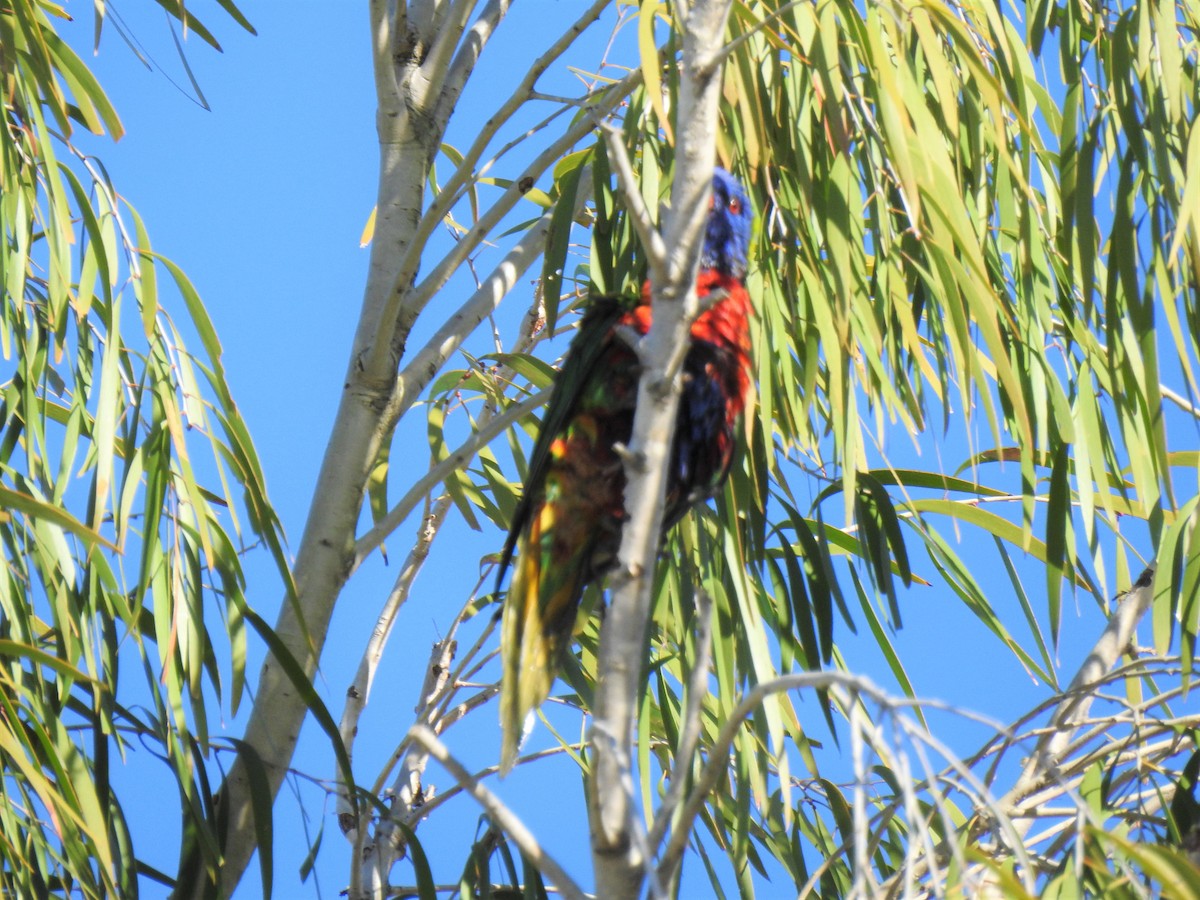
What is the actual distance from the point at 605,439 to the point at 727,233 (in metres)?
0.36

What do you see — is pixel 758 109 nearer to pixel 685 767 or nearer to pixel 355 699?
pixel 685 767

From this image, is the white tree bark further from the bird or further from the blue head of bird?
the blue head of bird

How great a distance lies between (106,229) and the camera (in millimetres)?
1896

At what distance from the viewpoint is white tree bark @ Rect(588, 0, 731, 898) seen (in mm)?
999

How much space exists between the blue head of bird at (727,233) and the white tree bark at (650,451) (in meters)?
0.71

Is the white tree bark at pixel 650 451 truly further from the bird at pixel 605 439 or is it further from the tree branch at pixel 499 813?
the bird at pixel 605 439

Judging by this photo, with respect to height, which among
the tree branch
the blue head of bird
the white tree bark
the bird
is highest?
the blue head of bird

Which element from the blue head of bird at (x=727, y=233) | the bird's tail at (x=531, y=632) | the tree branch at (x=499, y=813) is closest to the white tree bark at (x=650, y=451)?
the tree branch at (x=499, y=813)

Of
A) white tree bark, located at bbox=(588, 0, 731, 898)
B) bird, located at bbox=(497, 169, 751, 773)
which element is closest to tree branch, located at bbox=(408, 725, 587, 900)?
white tree bark, located at bbox=(588, 0, 731, 898)

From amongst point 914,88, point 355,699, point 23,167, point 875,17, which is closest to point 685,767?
point 914,88

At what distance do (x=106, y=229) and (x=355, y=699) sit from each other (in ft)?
4.57

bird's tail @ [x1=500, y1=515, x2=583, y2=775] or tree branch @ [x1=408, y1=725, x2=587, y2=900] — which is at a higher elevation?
bird's tail @ [x1=500, y1=515, x2=583, y2=775]

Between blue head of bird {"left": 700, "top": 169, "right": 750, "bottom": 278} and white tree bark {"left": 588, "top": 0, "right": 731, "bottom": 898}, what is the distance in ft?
2.34

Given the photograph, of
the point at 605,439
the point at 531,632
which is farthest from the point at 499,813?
the point at 605,439
